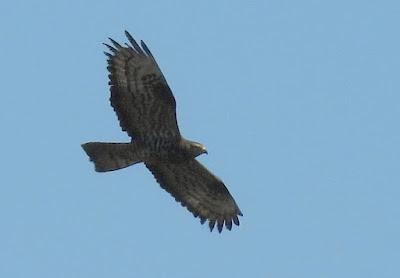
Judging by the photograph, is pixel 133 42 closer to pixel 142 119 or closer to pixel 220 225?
pixel 142 119

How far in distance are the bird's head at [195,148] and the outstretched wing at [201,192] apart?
0.64 metres

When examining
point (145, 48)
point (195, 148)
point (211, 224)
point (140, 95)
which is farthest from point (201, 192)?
point (145, 48)

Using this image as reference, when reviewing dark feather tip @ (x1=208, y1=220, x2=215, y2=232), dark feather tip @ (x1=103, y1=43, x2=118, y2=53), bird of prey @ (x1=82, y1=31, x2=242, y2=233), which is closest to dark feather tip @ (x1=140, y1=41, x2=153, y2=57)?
bird of prey @ (x1=82, y1=31, x2=242, y2=233)

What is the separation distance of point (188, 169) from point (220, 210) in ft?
3.46

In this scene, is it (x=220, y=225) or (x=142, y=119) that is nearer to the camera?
(x=142, y=119)

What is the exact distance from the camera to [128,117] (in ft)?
95.9

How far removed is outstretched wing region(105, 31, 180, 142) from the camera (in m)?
28.8

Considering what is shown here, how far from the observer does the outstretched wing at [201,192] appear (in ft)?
99.4

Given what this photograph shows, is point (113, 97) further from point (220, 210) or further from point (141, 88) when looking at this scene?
point (220, 210)

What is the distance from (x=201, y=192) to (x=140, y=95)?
257 cm

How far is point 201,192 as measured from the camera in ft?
100

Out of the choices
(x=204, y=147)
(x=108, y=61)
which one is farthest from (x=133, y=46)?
(x=204, y=147)

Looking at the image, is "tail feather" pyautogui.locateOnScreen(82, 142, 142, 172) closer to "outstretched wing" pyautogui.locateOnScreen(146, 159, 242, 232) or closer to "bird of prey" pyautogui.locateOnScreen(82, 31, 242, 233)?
"bird of prey" pyautogui.locateOnScreen(82, 31, 242, 233)

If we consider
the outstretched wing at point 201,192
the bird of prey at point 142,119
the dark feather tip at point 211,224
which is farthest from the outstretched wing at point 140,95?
the dark feather tip at point 211,224
